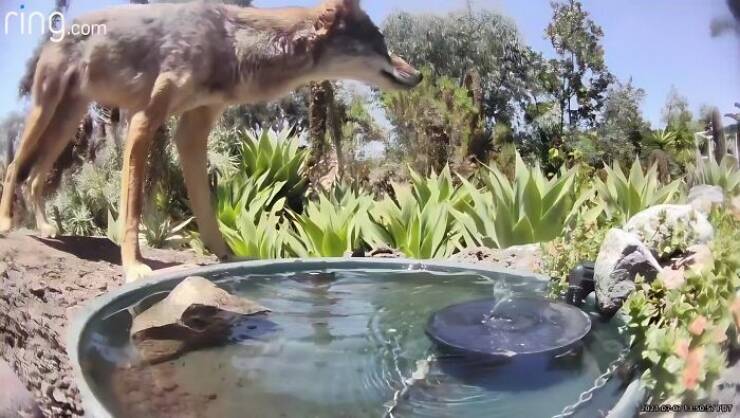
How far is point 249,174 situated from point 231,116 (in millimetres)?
347

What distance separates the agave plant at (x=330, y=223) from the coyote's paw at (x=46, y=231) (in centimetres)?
101

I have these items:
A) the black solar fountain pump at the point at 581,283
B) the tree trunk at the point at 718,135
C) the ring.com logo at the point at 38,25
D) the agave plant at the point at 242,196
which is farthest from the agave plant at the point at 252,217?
the tree trunk at the point at 718,135

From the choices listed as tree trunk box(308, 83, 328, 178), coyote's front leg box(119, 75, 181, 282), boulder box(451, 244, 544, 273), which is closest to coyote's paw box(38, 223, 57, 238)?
coyote's front leg box(119, 75, 181, 282)

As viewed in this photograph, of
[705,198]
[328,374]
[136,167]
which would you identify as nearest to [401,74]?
[136,167]

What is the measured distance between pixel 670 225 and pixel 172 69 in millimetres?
1847

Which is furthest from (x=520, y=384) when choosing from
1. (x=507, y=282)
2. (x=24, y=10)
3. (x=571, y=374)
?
(x=24, y=10)

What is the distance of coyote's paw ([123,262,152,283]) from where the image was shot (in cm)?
266

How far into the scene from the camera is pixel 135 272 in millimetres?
2674

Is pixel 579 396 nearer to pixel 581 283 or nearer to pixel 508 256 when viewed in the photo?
pixel 581 283

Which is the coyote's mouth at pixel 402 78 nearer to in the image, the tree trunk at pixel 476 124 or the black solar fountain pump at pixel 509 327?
the tree trunk at pixel 476 124

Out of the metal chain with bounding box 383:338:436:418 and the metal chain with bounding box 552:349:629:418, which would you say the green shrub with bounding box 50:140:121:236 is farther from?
the metal chain with bounding box 552:349:629:418

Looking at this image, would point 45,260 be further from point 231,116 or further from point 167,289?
point 231,116

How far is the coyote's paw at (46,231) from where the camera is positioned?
2.70m

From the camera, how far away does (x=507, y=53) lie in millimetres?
2891
